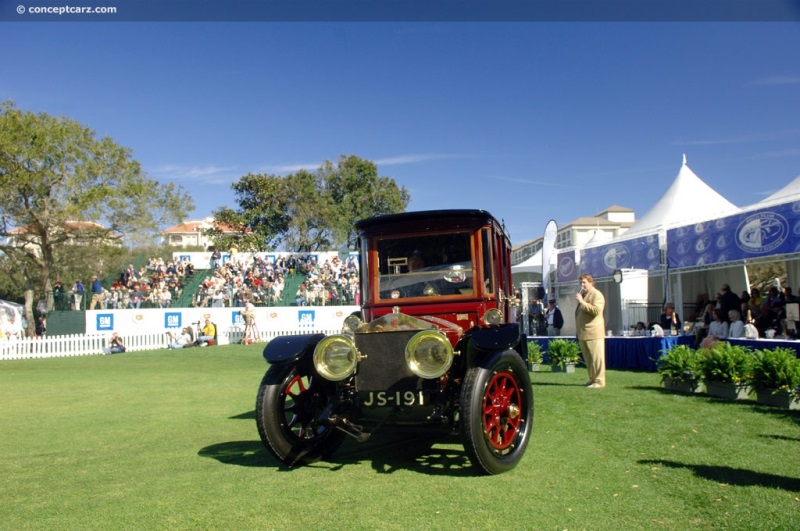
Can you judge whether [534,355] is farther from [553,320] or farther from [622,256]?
[622,256]

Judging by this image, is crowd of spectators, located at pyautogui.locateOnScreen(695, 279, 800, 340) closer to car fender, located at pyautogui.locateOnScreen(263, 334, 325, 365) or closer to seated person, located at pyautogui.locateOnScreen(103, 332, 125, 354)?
car fender, located at pyautogui.locateOnScreen(263, 334, 325, 365)

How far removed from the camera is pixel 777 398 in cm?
775

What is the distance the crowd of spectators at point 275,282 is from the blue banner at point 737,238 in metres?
15.5

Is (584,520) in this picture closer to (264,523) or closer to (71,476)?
(264,523)

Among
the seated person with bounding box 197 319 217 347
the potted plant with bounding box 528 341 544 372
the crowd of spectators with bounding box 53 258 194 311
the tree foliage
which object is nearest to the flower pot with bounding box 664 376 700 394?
the potted plant with bounding box 528 341 544 372

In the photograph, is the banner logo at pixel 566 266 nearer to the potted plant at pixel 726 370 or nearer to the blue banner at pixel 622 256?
the blue banner at pixel 622 256

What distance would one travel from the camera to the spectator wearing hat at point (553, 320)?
1942 cm

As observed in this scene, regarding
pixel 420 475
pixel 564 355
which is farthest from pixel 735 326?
pixel 420 475

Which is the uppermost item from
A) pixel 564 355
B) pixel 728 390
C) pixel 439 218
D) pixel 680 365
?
pixel 439 218

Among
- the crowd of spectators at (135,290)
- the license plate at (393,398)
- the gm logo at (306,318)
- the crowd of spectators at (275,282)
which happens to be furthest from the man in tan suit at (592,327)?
the crowd of spectators at (135,290)

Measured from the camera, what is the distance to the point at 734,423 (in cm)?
678

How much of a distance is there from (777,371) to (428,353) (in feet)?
17.4

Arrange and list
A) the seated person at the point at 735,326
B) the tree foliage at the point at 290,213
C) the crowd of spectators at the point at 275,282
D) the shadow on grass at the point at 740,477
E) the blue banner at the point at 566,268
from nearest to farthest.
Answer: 1. the shadow on grass at the point at 740,477
2. the seated person at the point at 735,326
3. the blue banner at the point at 566,268
4. the crowd of spectators at the point at 275,282
5. the tree foliage at the point at 290,213

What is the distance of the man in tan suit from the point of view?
32.1ft
